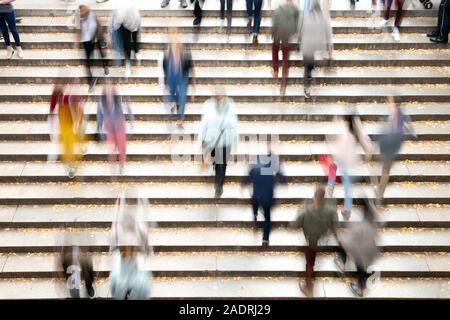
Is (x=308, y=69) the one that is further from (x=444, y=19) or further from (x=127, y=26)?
(x=127, y=26)

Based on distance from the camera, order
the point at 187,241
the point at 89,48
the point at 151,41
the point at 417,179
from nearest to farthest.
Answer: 1. the point at 187,241
2. the point at 417,179
3. the point at 89,48
4. the point at 151,41

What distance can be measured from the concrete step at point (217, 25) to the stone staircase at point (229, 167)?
28 millimetres

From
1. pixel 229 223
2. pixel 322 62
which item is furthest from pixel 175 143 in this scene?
pixel 322 62

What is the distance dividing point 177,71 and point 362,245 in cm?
423

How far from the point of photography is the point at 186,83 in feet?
31.9

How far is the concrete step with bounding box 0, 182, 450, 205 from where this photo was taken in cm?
926

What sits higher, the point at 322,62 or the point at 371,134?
the point at 322,62

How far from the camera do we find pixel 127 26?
10297 mm

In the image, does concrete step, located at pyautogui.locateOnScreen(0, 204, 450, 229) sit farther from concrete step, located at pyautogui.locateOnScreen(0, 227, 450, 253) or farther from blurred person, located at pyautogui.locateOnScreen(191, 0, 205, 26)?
blurred person, located at pyautogui.locateOnScreen(191, 0, 205, 26)

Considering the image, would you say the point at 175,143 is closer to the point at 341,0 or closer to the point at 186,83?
the point at 186,83

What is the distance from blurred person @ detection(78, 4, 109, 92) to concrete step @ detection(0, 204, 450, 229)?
2.62 metres

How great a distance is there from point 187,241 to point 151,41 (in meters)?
4.52

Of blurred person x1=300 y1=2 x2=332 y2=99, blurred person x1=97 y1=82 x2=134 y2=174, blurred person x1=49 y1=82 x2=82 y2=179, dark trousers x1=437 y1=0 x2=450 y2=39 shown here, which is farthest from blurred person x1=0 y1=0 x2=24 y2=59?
dark trousers x1=437 y1=0 x2=450 y2=39

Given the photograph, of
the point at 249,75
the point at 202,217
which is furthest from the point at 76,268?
the point at 249,75
